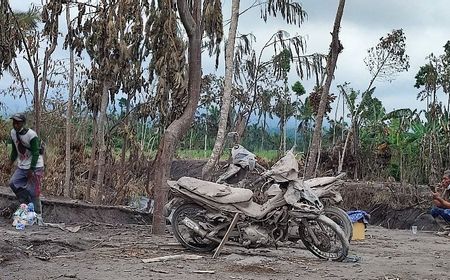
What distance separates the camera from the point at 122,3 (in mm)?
13312

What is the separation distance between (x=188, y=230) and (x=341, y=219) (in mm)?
2577

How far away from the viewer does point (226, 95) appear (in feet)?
50.3

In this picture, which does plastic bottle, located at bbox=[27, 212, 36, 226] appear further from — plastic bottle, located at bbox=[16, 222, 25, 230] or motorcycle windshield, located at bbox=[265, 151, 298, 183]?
motorcycle windshield, located at bbox=[265, 151, 298, 183]

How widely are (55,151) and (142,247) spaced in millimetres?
10154

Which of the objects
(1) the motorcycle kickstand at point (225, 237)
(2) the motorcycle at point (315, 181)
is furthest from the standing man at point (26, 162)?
(1) the motorcycle kickstand at point (225, 237)

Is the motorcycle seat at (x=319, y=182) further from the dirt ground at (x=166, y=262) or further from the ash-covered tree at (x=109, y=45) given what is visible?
the ash-covered tree at (x=109, y=45)

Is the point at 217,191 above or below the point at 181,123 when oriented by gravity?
below

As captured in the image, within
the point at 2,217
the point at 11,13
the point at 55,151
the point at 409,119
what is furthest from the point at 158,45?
the point at 409,119

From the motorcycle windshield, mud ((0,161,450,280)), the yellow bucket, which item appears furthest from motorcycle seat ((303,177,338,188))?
the yellow bucket

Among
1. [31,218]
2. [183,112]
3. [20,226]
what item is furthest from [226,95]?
[20,226]

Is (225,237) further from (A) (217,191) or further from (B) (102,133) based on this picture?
(B) (102,133)

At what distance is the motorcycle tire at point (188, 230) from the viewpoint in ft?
29.9

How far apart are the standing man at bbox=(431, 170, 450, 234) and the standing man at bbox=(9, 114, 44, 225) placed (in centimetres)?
775

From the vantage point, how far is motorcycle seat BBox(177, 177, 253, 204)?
891 centimetres
